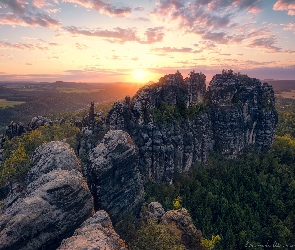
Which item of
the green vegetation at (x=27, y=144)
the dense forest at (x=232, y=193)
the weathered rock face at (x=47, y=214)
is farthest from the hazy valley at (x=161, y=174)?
the green vegetation at (x=27, y=144)

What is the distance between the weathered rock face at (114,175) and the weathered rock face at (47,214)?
8.75m

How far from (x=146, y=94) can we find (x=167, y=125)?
1100 cm

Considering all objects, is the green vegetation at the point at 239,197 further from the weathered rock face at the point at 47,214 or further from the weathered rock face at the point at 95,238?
the weathered rock face at the point at 95,238

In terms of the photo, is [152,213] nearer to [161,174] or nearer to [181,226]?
[181,226]

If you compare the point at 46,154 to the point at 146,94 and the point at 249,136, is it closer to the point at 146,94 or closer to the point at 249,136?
the point at 146,94

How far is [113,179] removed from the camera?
3872 cm

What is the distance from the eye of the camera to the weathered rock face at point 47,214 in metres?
22.2

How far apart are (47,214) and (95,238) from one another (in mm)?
6203

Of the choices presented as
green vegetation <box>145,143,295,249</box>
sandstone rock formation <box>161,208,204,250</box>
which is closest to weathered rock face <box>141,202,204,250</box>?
sandstone rock formation <box>161,208,204,250</box>

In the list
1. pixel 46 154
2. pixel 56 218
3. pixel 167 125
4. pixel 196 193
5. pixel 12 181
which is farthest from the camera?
pixel 167 125

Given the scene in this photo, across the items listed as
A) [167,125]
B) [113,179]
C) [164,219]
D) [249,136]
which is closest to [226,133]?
[249,136]

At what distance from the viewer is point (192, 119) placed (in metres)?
79.8

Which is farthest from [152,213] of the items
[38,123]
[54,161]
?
[38,123]

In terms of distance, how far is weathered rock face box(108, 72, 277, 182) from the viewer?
7081cm
